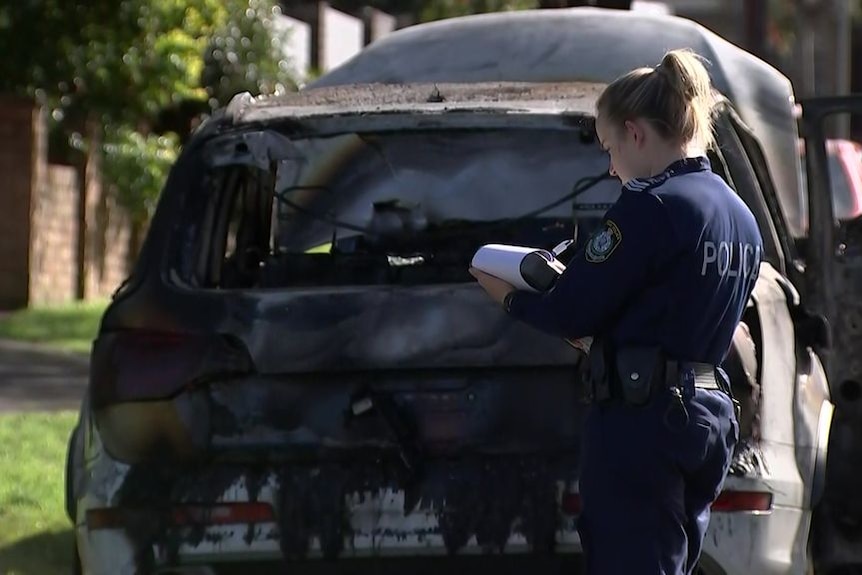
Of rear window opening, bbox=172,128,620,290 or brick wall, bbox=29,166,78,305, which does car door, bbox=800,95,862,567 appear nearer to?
rear window opening, bbox=172,128,620,290

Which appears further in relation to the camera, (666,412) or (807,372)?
(807,372)

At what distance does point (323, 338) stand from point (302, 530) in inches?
19.4

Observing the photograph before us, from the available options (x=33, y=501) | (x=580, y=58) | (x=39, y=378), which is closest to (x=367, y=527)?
(x=33, y=501)

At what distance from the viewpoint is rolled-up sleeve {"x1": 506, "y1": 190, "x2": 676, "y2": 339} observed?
376cm

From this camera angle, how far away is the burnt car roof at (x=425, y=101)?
515cm

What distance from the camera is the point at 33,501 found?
7605 millimetres

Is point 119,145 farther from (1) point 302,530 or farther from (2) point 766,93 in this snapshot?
(1) point 302,530

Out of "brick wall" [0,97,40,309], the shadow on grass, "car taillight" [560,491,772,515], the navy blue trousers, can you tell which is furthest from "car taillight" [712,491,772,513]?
"brick wall" [0,97,40,309]

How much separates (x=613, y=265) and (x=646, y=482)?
439 millimetres

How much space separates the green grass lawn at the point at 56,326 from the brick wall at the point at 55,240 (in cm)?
35

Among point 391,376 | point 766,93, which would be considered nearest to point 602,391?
point 391,376

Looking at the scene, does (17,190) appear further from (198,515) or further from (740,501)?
(740,501)

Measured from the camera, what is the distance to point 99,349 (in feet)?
16.4

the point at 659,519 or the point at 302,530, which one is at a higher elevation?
the point at 659,519
